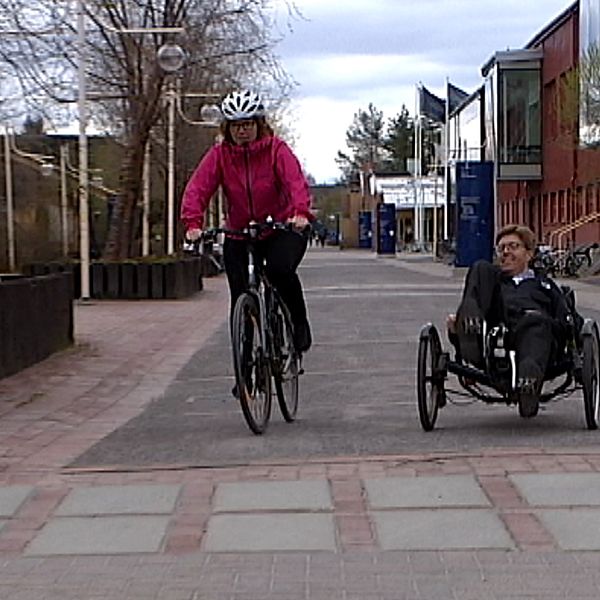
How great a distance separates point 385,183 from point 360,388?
93.3 meters

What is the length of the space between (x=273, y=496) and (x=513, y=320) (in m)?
2.28

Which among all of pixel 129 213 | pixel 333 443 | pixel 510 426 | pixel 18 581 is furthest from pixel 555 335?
pixel 129 213

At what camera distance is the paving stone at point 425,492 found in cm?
635

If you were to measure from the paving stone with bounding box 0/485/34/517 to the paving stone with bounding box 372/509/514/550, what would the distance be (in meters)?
1.70

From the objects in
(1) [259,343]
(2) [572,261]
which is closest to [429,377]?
(1) [259,343]

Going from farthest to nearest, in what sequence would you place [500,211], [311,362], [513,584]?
1. [500,211]
2. [311,362]
3. [513,584]

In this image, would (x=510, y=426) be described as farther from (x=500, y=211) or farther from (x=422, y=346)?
(x=500, y=211)

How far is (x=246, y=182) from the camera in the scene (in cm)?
855

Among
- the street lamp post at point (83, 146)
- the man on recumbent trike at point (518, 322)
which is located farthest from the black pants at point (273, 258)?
the street lamp post at point (83, 146)

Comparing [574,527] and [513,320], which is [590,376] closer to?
[513,320]

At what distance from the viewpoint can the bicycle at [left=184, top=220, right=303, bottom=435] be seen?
8156 mm

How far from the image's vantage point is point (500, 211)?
71.9m

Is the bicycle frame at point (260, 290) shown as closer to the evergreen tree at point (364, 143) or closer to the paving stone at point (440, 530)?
the paving stone at point (440, 530)

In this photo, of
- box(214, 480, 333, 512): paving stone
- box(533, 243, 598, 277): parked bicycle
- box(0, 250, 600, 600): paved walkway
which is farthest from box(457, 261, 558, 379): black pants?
box(533, 243, 598, 277): parked bicycle
